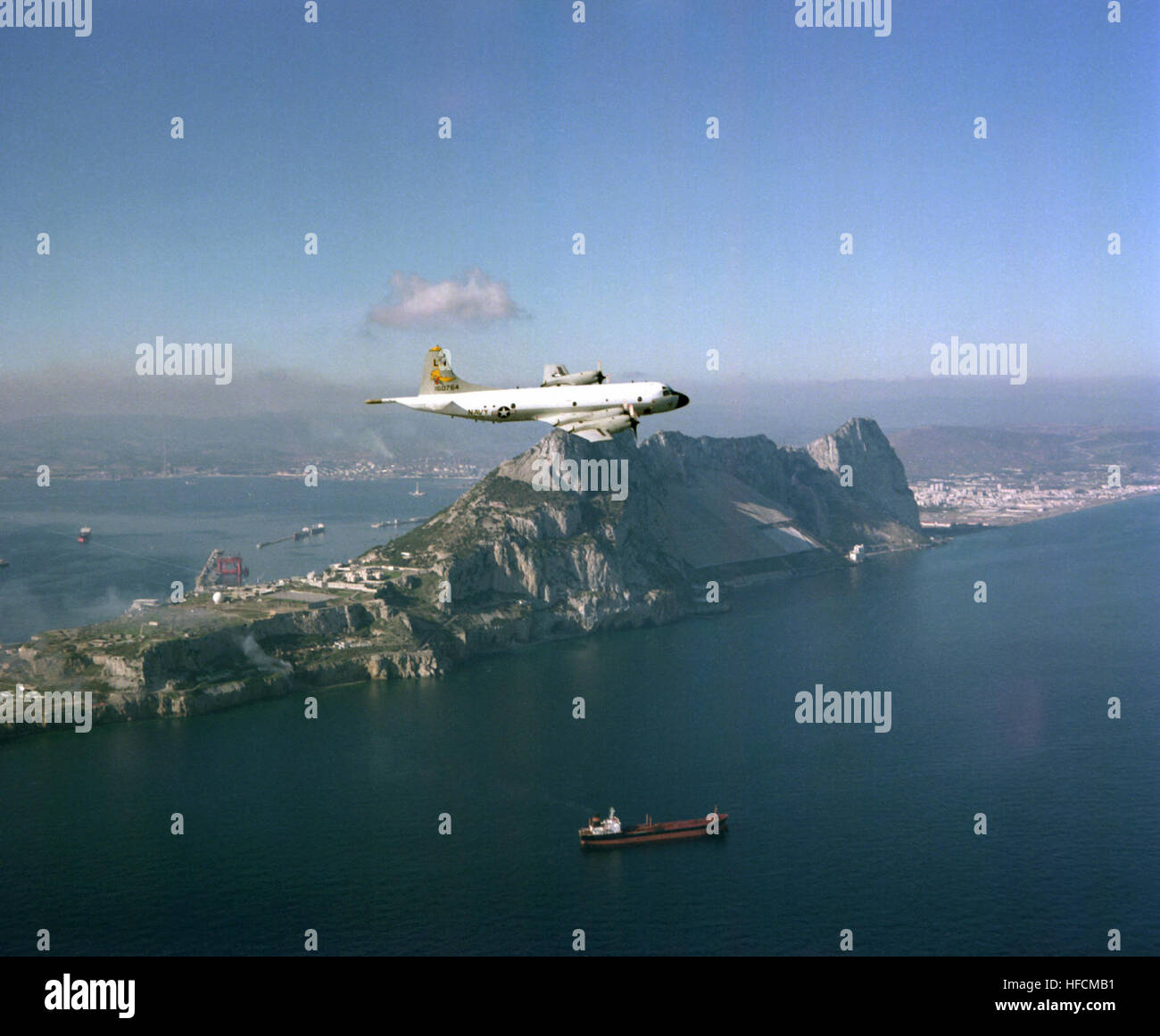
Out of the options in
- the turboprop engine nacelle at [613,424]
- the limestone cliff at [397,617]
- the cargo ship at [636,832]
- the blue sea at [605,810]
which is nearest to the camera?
the turboprop engine nacelle at [613,424]

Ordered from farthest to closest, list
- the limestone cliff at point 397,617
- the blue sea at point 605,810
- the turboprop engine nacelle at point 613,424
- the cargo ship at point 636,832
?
the limestone cliff at point 397,617, the cargo ship at point 636,832, the blue sea at point 605,810, the turboprop engine nacelle at point 613,424

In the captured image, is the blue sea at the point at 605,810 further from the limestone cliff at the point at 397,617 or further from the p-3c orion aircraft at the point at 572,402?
the p-3c orion aircraft at the point at 572,402

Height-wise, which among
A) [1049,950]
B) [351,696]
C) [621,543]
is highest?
[621,543]

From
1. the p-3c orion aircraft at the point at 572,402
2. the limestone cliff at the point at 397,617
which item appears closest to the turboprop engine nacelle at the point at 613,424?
the p-3c orion aircraft at the point at 572,402

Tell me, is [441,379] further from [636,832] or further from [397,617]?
[397,617]

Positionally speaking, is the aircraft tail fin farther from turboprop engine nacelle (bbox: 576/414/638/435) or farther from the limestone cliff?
the limestone cliff

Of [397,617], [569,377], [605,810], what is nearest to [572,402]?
[569,377]
